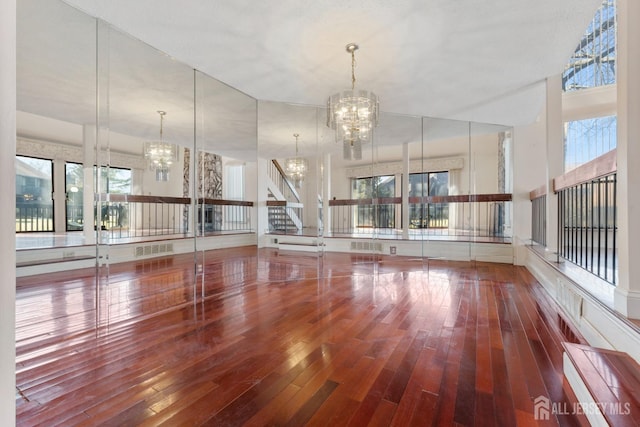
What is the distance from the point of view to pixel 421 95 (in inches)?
157

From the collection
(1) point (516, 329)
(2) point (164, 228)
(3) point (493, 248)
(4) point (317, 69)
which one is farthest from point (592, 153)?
(2) point (164, 228)

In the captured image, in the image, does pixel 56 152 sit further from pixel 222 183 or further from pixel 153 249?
pixel 222 183

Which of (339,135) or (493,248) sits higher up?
(339,135)

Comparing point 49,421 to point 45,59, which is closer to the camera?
point 49,421

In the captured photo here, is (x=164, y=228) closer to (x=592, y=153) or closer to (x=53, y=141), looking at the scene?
(x=53, y=141)

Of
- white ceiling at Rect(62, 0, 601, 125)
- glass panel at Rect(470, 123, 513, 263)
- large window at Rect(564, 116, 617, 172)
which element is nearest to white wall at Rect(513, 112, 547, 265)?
glass panel at Rect(470, 123, 513, 263)

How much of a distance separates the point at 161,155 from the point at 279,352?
116 inches

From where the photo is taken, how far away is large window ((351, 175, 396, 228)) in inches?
186

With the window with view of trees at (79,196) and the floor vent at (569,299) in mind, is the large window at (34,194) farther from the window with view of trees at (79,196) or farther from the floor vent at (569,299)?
the floor vent at (569,299)

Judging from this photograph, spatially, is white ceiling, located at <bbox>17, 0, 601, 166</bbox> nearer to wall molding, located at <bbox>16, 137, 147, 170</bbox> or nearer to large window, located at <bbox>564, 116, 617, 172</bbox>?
wall molding, located at <bbox>16, 137, 147, 170</bbox>

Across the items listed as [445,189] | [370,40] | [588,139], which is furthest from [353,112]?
[588,139]

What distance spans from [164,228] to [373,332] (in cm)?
311

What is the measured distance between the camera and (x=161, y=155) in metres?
3.60

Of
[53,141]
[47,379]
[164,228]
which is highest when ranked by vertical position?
[53,141]
